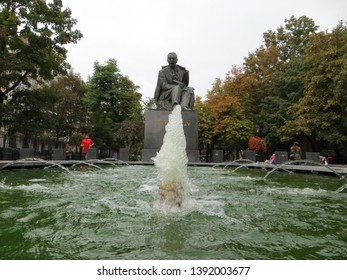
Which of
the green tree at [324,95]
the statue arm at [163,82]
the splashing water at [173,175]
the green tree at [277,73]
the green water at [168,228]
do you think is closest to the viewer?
the green water at [168,228]

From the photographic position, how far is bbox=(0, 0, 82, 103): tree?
65.6ft

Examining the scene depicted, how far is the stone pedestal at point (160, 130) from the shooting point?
54.9ft

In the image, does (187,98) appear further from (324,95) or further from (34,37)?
(324,95)

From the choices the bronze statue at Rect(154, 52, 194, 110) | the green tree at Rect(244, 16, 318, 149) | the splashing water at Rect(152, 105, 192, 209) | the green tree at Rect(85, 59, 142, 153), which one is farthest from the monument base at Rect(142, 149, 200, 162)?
the green tree at Rect(85, 59, 142, 153)

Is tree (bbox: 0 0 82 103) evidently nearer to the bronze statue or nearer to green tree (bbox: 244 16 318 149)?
the bronze statue

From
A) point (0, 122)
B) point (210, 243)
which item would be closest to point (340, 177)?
point (210, 243)

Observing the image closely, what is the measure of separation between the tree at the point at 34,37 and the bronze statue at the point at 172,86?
28.5ft

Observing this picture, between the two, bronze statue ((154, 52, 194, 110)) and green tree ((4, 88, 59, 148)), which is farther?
green tree ((4, 88, 59, 148))

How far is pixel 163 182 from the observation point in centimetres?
443

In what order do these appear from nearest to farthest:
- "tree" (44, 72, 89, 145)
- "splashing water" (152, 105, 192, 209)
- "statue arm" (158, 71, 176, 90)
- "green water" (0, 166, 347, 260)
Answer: "green water" (0, 166, 347, 260) < "splashing water" (152, 105, 192, 209) < "statue arm" (158, 71, 176, 90) < "tree" (44, 72, 89, 145)

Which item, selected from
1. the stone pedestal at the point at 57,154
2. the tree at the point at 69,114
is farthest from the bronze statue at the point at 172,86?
the tree at the point at 69,114

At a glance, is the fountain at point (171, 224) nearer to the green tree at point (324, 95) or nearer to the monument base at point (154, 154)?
the monument base at point (154, 154)

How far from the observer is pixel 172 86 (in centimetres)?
1719

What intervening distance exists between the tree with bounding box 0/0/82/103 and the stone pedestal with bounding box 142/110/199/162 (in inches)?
348
